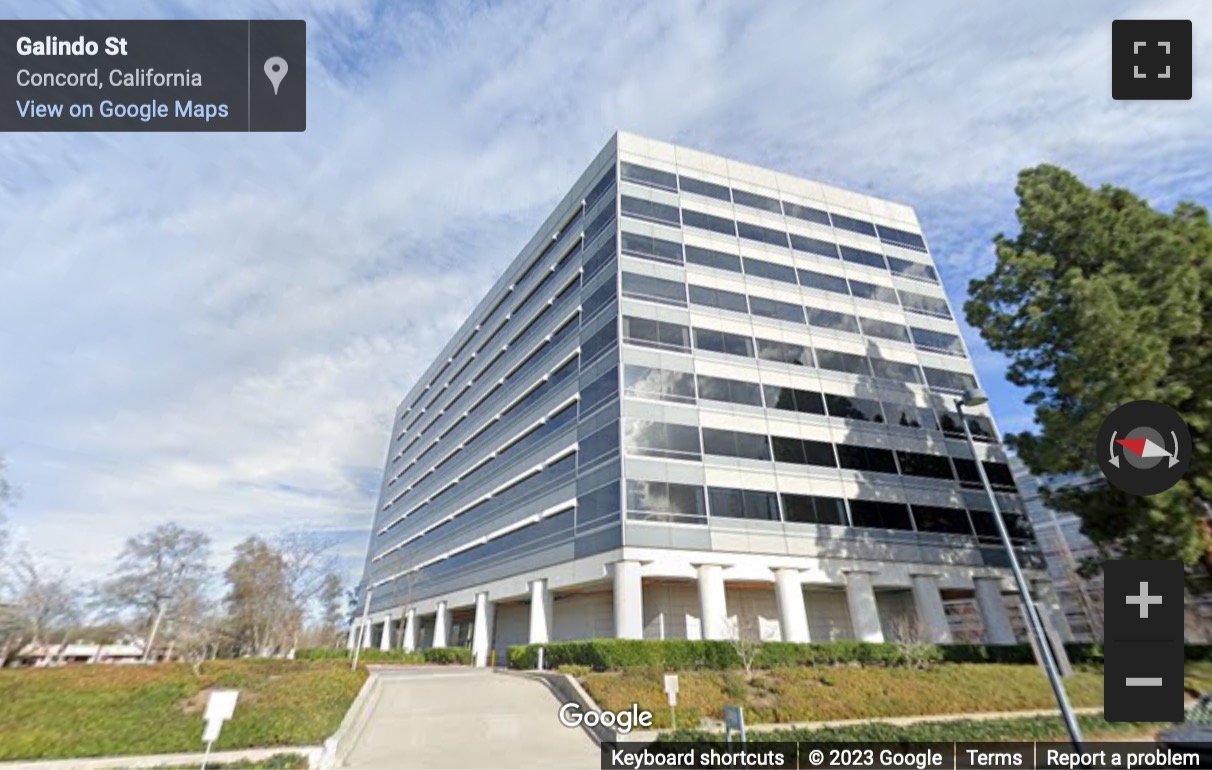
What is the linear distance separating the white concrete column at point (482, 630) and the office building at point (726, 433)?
17 cm

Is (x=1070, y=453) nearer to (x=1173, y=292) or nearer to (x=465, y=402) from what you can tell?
(x=1173, y=292)

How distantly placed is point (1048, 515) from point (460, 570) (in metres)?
63.3

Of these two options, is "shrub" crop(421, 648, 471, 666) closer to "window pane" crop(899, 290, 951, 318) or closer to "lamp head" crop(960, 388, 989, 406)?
"lamp head" crop(960, 388, 989, 406)

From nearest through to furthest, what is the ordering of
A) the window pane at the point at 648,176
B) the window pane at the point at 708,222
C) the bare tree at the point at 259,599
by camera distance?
the window pane at the point at 708,222
the window pane at the point at 648,176
the bare tree at the point at 259,599

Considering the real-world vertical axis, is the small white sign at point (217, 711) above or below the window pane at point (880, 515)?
below

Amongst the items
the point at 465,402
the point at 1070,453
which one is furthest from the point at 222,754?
the point at 465,402

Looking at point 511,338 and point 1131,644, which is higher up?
point 511,338

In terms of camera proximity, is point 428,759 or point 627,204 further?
point 627,204

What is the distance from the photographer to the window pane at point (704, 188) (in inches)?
1371

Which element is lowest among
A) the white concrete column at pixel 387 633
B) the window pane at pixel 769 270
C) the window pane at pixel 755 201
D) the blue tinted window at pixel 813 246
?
the white concrete column at pixel 387 633

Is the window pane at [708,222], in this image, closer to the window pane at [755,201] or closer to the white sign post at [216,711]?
the window pane at [755,201]

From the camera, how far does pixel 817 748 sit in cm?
1120

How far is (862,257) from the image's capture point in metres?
37.7

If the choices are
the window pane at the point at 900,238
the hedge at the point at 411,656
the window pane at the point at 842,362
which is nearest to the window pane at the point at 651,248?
the window pane at the point at 842,362
